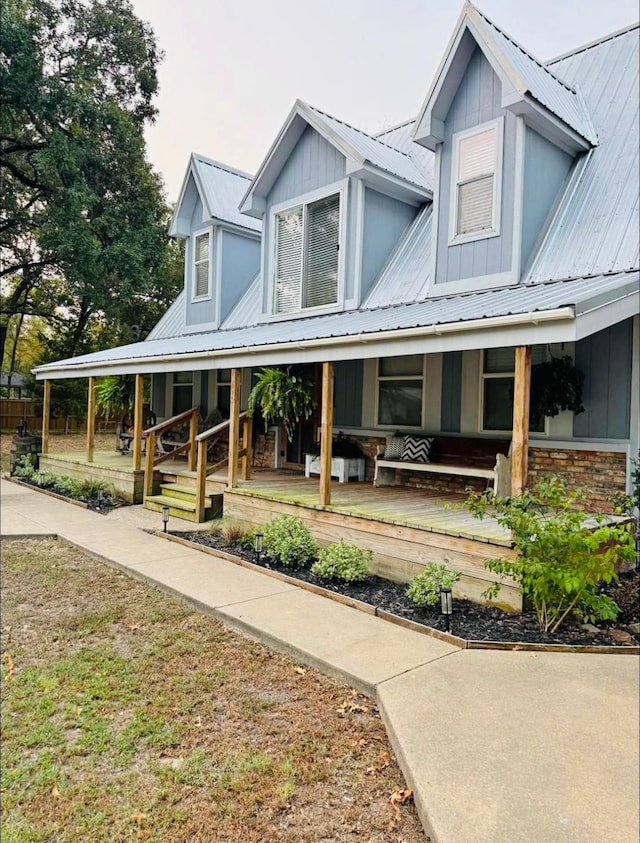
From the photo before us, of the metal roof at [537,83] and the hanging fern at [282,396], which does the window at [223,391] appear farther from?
the metal roof at [537,83]

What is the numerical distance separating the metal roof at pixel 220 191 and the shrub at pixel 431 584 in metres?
9.16

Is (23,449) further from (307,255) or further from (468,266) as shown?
(468,266)

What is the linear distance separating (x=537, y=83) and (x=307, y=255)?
4.30 meters

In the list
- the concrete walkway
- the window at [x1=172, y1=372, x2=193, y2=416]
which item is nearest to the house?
the concrete walkway

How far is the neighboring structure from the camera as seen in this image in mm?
6324

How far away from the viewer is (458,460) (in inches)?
308

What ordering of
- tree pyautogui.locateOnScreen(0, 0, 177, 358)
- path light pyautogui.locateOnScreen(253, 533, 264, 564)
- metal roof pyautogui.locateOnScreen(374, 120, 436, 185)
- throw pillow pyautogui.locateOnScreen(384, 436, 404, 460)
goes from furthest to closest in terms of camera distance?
tree pyautogui.locateOnScreen(0, 0, 177, 358)
metal roof pyautogui.locateOnScreen(374, 120, 436, 185)
throw pillow pyautogui.locateOnScreen(384, 436, 404, 460)
path light pyautogui.locateOnScreen(253, 533, 264, 564)

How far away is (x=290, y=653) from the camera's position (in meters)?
4.43

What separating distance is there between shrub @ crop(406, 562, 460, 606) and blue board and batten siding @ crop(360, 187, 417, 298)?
5270 millimetres

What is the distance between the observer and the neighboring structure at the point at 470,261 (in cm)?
632

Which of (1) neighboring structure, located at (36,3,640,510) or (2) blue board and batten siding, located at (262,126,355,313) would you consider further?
(2) blue board and batten siding, located at (262,126,355,313)

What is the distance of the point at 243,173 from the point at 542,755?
13603 millimetres

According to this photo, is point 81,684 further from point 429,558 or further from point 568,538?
point 568,538

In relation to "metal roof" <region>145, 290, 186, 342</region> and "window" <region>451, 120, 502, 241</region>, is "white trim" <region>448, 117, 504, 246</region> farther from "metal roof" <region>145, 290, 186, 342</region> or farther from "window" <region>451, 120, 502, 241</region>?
"metal roof" <region>145, 290, 186, 342</region>
